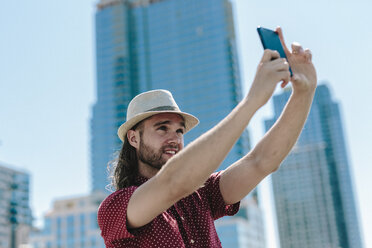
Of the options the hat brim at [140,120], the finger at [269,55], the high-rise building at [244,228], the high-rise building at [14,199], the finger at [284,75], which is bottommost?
the finger at [284,75]

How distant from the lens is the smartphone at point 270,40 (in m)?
2.32

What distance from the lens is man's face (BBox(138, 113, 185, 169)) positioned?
290cm

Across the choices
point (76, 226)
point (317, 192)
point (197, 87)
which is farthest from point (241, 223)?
point (317, 192)

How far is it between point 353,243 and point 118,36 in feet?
292

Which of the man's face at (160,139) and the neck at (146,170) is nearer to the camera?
the man's face at (160,139)

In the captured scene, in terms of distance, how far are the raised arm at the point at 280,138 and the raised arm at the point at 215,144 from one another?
132 mm

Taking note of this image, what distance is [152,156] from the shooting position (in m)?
2.94

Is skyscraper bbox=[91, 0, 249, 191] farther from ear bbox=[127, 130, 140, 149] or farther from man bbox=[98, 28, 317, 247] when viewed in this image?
man bbox=[98, 28, 317, 247]

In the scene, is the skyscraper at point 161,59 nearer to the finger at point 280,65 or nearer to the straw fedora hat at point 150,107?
the straw fedora hat at point 150,107

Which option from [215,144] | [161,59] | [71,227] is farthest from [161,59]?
[215,144]

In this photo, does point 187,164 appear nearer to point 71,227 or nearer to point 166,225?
point 166,225

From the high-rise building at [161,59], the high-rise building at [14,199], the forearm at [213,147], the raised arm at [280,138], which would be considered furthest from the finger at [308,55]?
the high-rise building at [161,59]

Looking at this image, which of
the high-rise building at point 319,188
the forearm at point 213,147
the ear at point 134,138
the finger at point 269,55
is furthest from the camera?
the high-rise building at point 319,188

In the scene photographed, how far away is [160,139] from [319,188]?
159529mm
